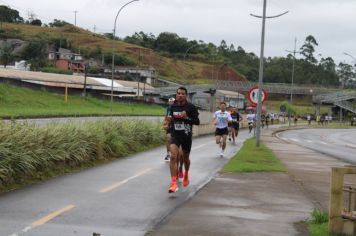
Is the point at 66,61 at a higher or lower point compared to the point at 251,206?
higher

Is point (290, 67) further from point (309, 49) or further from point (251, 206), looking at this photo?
point (251, 206)

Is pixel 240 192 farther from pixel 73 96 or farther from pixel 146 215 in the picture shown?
pixel 73 96

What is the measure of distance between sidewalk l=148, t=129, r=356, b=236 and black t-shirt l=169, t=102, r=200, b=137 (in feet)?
3.88

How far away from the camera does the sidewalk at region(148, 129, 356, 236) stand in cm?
761

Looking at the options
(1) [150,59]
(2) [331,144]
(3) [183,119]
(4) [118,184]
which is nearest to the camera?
(3) [183,119]

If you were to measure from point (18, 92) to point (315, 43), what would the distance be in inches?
5621

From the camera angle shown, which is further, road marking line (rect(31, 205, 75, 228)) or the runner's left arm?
the runner's left arm

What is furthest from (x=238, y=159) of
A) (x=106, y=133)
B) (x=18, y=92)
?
(x=18, y=92)

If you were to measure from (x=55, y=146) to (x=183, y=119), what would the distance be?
11.7ft

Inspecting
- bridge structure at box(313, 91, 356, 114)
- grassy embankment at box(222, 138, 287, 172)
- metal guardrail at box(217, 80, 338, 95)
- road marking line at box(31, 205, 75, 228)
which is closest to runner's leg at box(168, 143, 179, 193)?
road marking line at box(31, 205, 75, 228)

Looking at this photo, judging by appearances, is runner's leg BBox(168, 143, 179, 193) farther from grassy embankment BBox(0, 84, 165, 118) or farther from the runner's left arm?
grassy embankment BBox(0, 84, 165, 118)

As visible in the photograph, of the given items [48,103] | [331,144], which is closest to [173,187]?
[331,144]

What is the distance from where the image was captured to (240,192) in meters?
10.9

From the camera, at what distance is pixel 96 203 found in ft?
30.2
